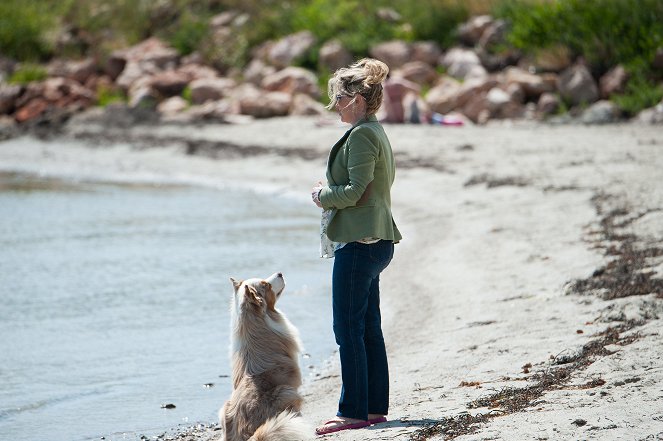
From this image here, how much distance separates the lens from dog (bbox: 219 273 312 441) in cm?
471

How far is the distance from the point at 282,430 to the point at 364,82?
69.7 inches

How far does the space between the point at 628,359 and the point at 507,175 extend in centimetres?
817

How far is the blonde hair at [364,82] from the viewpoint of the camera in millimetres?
4551

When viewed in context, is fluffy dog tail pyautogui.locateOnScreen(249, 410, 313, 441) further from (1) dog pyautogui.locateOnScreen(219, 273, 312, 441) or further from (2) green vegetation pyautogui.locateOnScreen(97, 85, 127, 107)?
(2) green vegetation pyautogui.locateOnScreen(97, 85, 127, 107)

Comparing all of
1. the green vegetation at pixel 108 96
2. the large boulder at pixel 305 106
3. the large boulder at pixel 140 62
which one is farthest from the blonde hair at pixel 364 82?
the large boulder at pixel 140 62

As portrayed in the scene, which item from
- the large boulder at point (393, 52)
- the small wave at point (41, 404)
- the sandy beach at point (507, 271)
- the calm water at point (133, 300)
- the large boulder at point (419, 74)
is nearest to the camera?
the sandy beach at point (507, 271)

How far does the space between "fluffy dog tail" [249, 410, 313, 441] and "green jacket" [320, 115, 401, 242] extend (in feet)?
3.09

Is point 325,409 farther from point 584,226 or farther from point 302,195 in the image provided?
point 302,195

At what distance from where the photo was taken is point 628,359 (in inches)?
206

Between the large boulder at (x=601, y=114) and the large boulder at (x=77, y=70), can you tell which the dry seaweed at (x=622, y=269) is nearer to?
the large boulder at (x=601, y=114)

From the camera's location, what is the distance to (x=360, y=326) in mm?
4719

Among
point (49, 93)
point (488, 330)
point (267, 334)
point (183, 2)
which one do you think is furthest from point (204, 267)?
point (183, 2)

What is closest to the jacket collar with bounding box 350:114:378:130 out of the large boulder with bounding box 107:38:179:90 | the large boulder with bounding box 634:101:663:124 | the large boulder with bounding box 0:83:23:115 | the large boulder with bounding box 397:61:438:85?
the large boulder with bounding box 634:101:663:124

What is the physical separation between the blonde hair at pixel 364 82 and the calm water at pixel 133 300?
8.85 ft
